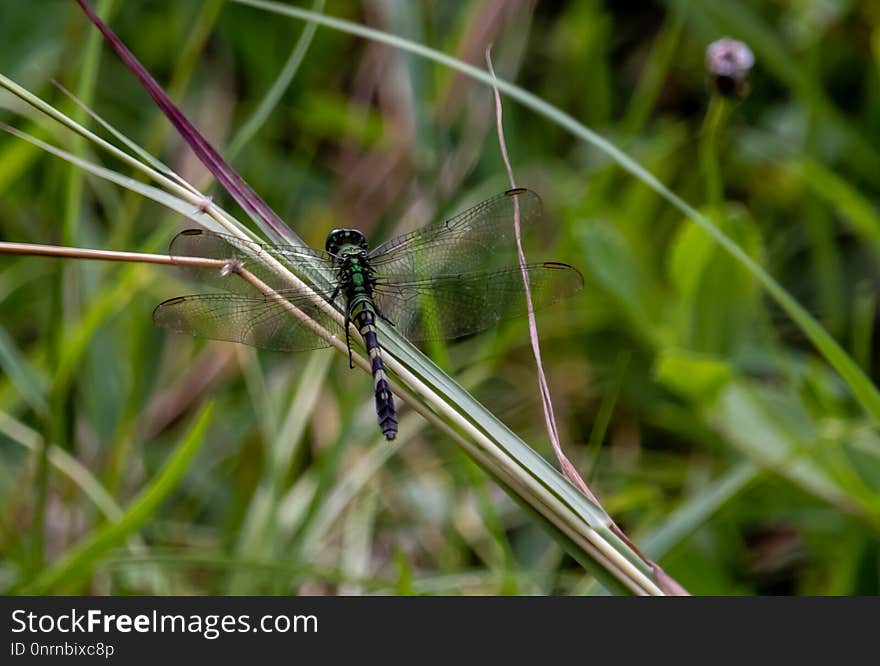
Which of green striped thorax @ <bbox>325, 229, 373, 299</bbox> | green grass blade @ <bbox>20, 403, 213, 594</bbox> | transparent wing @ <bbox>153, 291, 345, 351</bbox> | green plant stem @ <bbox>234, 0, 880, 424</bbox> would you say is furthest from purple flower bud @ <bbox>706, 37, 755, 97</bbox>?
green grass blade @ <bbox>20, 403, 213, 594</bbox>

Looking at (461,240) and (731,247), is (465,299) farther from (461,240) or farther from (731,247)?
(731,247)

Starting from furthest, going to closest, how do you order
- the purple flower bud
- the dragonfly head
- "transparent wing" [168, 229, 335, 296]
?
the dragonfly head < the purple flower bud < "transparent wing" [168, 229, 335, 296]

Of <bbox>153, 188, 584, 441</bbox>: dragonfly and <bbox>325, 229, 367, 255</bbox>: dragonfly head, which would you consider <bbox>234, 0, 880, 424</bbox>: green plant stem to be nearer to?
<bbox>153, 188, 584, 441</bbox>: dragonfly

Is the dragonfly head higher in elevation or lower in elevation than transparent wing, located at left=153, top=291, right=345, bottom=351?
higher

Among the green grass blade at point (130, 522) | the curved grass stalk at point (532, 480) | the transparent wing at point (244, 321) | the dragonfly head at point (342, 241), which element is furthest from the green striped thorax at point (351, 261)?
the curved grass stalk at point (532, 480)

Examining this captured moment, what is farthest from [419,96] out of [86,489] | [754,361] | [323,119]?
[86,489]

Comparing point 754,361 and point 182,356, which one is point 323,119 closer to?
point 182,356
